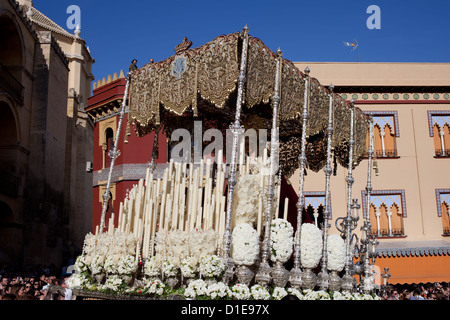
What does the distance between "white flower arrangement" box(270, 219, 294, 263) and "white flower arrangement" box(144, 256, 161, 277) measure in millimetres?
2002

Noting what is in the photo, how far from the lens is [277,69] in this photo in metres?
8.83

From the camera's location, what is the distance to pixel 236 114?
7977 mm

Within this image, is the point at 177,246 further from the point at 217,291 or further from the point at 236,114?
the point at 236,114

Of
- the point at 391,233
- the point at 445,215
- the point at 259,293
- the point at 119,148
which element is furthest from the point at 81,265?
the point at 445,215

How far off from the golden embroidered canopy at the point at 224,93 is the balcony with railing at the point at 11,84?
A: 33.4 ft

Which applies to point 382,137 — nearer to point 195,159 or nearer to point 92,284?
point 195,159

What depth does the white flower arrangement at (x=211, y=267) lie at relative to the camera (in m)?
7.32

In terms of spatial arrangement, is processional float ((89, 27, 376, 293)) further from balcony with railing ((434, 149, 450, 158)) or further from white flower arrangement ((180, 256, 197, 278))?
balcony with railing ((434, 149, 450, 158))

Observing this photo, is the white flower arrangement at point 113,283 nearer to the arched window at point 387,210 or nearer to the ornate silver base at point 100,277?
the ornate silver base at point 100,277

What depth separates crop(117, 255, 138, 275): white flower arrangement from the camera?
7926mm

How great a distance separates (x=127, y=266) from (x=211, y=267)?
61.1 inches

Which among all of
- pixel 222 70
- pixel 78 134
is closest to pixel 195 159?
pixel 222 70

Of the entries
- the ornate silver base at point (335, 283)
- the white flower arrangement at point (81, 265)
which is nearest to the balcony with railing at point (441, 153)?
the ornate silver base at point (335, 283)

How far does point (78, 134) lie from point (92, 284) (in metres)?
23.4
